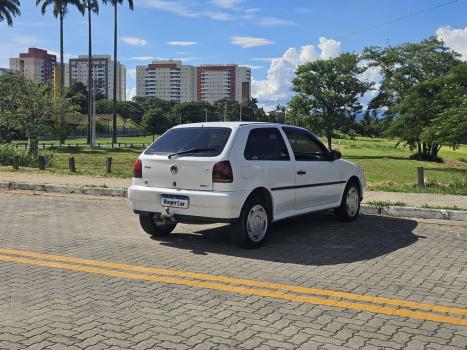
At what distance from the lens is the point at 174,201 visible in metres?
7.18

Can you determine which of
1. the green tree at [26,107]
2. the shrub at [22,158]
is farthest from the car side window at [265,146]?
the green tree at [26,107]

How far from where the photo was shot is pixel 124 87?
182 metres

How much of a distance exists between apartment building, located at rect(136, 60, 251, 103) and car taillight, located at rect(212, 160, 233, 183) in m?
132

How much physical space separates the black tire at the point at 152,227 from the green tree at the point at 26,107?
→ 24.6 meters

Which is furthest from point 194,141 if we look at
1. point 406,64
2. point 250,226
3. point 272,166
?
point 406,64

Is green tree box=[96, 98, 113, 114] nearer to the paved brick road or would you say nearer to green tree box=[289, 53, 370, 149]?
green tree box=[289, 53, 370, 149]

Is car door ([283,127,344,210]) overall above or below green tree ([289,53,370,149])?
below

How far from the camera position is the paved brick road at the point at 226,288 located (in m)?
4.08

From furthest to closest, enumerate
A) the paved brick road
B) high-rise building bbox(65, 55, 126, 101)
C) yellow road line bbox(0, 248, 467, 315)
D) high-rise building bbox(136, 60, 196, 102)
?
high-rise building bbox(136, 60, 196, 102) → high-rise building bbox(65, 55, 126, 101) → yellow road line bbox(0, 248, 467, 315) → the paved brick road

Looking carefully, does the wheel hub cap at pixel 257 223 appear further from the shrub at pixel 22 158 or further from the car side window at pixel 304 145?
the shrub at pixel 22 158

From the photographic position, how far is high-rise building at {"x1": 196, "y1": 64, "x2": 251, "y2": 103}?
490 feet

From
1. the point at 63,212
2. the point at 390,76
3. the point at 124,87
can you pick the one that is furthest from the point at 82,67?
the point at 63,212

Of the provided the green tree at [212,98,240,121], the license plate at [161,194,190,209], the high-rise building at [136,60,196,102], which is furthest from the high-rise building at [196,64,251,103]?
the license plate at [161,194,190,209]

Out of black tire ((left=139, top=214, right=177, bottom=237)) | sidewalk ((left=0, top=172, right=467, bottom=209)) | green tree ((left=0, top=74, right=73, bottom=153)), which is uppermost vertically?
green tree ((left=0, top=74, right=73, bottom=153))
